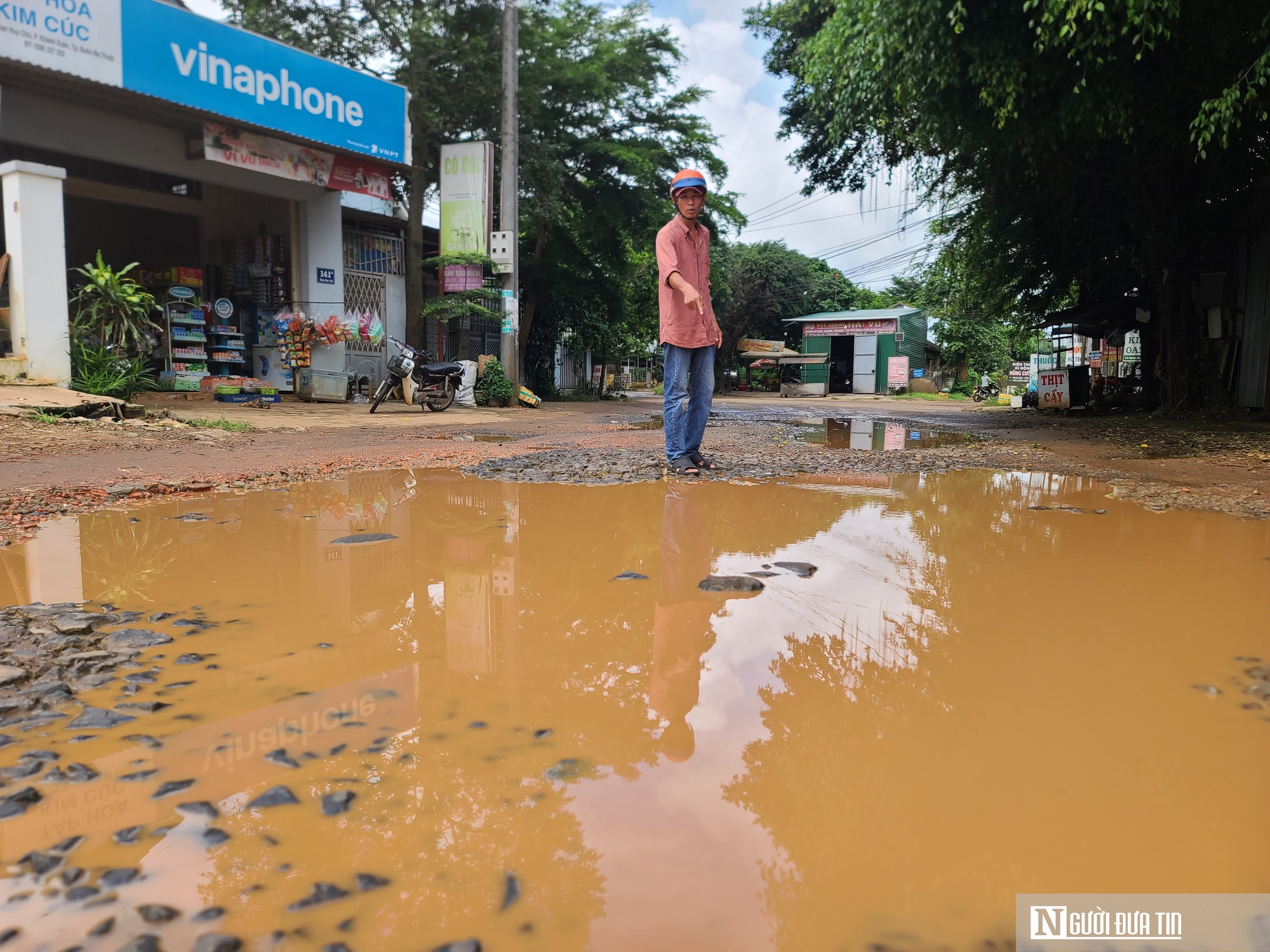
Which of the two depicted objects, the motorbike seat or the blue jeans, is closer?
the blue jeans

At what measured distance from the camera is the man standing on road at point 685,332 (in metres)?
4.64

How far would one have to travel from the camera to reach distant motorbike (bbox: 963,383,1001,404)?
2591 cm

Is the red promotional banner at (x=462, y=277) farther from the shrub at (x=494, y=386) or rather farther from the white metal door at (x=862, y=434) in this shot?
the white metal door at (x=862, y=434)

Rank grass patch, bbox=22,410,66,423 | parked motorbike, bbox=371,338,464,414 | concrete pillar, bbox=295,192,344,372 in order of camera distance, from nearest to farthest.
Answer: grass patch, bbox=22,410,66,423, parked motorbike, bbox=371,338,464,414, concrete pillar, bbox=295,192,344,372

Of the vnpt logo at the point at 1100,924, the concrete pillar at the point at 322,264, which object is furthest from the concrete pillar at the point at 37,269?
the vnpt logo at the point at 1100,924

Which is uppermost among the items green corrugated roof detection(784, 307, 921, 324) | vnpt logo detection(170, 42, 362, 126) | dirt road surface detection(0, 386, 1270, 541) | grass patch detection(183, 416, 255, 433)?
vnpt logo detection(170, 42, 362, 126)

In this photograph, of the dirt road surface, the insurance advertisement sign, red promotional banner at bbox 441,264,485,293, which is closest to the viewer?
the dirt road surface

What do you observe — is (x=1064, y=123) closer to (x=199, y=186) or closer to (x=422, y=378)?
(x=422, y=378)

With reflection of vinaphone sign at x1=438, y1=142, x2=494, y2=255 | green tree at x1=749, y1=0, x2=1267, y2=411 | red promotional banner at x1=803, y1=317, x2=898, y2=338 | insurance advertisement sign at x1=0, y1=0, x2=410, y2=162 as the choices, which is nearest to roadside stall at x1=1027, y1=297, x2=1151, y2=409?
green tree at x1=749, y1=0, x2=1267, y2=411

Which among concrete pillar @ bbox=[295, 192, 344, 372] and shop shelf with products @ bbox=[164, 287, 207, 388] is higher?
concrete pillar @ bbox=[295, 192, 344, 372]

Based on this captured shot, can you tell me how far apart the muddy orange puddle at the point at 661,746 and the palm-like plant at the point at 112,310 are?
23.9 feet

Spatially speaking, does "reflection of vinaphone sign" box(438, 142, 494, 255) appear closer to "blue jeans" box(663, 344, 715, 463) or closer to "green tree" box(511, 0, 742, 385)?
"green tree" box(511, 0, 742, 385)

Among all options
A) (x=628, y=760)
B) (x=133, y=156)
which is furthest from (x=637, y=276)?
→ (x=628, y=760)

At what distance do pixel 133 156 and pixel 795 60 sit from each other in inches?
362
